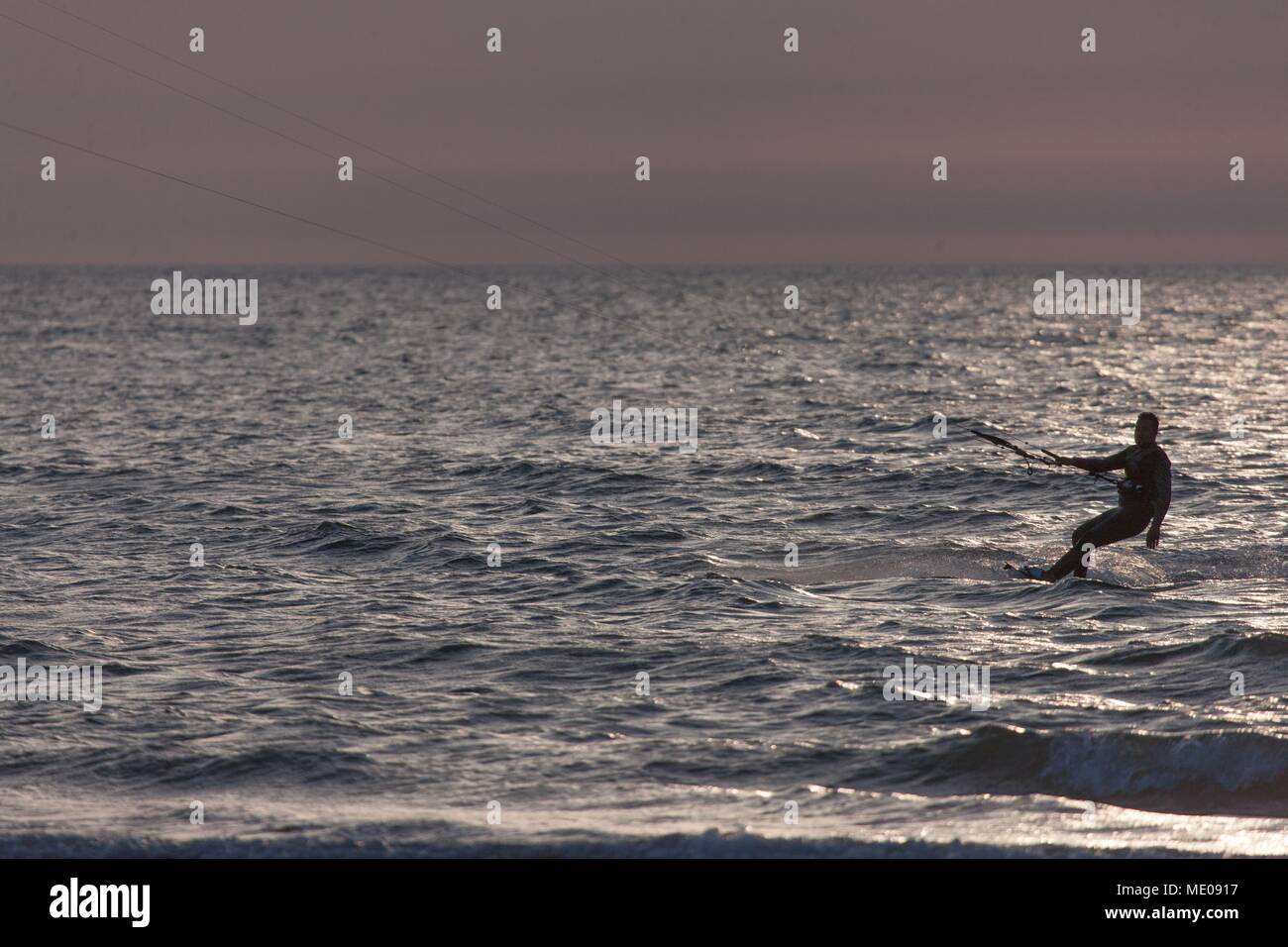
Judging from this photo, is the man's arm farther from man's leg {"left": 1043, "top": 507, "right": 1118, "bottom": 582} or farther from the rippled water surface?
the rippled water surface

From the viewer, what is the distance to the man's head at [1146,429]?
17.4 m

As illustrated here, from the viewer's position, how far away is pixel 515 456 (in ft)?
101

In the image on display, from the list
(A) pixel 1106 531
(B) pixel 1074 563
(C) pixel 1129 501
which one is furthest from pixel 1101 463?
(B) pixel 1074 563

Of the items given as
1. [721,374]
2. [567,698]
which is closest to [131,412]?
[721,374]

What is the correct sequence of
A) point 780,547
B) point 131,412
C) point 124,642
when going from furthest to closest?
point 131,412 < point 780,547 < point 124,642

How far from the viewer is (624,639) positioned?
Answer: 1514cm

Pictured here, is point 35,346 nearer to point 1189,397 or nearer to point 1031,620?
point 1189,397

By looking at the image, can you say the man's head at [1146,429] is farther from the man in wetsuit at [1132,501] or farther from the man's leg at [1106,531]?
the man's leg at [1106,531]

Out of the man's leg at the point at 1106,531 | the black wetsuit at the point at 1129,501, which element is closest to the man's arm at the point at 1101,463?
the black wetsuit at the point at 1129,501

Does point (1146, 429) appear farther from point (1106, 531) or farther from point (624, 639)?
point (624, 639)

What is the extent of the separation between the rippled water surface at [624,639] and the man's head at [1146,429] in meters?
1.75

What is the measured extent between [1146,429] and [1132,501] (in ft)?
Answer: 3.12

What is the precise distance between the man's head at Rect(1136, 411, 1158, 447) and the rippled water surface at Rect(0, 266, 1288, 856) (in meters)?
1.75
